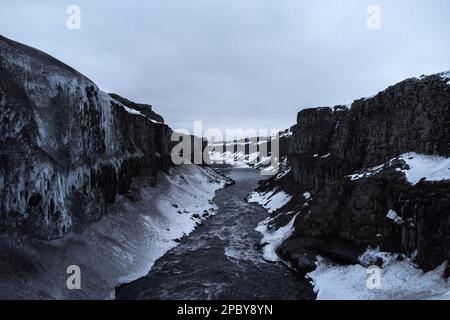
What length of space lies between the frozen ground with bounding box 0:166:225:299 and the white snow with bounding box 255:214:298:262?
11045 millimetres

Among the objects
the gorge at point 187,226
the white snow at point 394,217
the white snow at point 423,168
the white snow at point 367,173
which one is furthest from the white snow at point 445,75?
the white snow at point 394,217

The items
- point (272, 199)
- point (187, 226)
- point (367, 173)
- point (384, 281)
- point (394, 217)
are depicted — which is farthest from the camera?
point (272, 199)

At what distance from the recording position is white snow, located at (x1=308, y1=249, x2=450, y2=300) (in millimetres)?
21922

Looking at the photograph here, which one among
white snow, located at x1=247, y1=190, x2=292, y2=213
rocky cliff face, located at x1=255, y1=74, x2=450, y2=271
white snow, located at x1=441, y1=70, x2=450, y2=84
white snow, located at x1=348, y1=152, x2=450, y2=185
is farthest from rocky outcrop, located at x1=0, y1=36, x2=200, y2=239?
white snow, located at x1=441, y1=70, x2=450, y2=84

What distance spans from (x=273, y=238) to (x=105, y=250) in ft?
65.9

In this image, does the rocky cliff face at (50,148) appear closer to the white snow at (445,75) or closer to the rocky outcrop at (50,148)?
the rocky outcrop at (50,148)

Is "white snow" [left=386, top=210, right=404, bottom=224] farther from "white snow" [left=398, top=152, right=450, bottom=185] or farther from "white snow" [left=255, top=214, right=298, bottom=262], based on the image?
"white snow" [left=255, top=214, right=298, bottom=262]

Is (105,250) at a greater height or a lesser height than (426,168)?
lesser

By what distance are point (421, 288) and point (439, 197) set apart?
22.5ft

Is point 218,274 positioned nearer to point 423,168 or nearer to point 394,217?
point 394,217

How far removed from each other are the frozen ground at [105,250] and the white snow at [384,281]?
1673 cm

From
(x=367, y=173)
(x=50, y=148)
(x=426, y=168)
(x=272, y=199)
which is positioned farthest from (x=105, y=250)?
(x=272, y=199)

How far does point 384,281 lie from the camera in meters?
25.1
